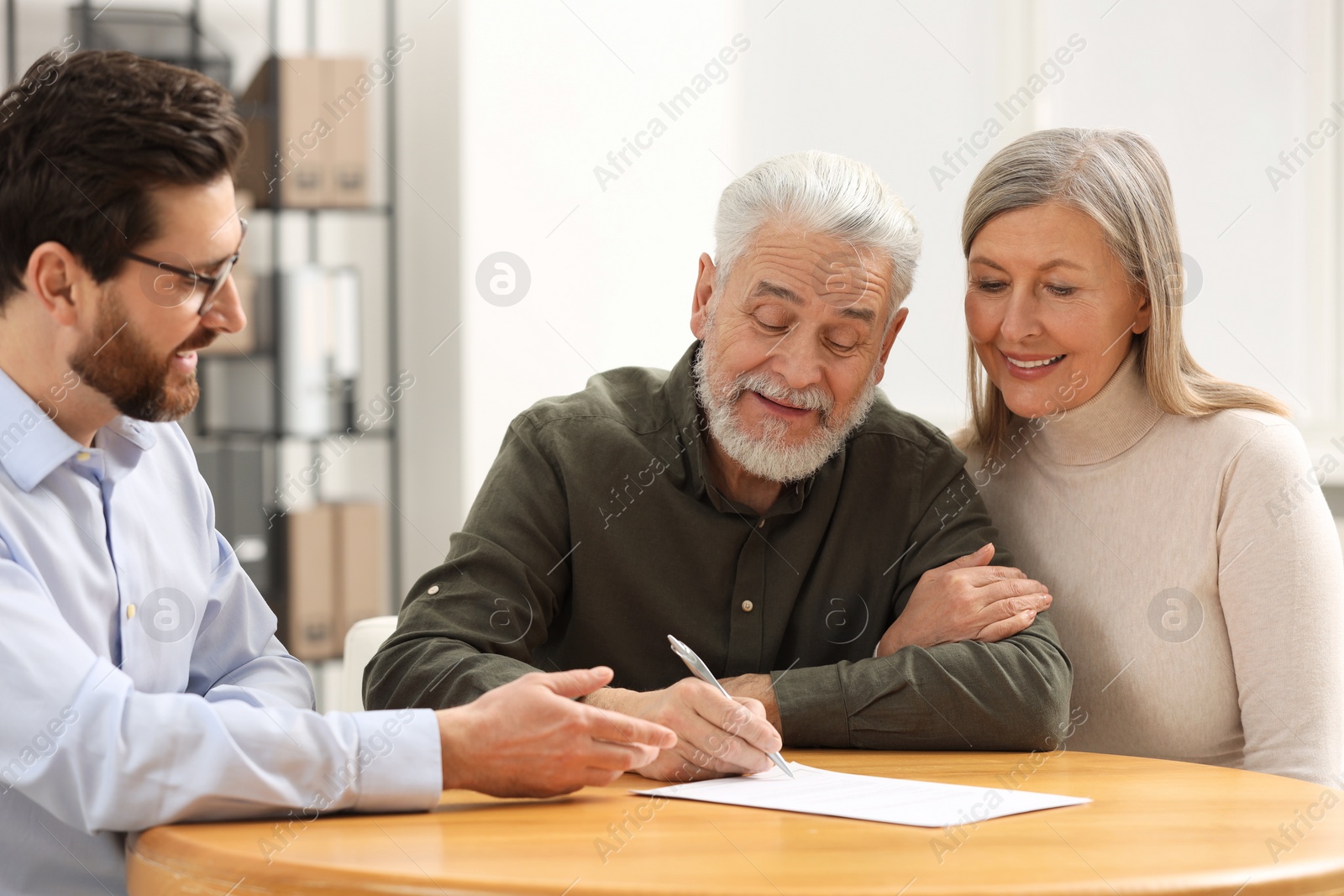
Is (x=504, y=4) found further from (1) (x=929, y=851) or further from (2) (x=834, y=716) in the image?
(1) (x=929, y=851)

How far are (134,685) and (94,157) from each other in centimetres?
55

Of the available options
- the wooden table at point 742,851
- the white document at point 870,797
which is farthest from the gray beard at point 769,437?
the wooden table at point 742,851

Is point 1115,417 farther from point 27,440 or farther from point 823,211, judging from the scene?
point 27,440

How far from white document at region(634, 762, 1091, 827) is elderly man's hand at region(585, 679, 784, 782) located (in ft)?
0.06

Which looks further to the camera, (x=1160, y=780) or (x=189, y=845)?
(x=1160, y=780)

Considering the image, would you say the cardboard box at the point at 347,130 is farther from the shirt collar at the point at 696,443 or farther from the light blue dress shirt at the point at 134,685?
the light blue dress shirt at the point at 134,685

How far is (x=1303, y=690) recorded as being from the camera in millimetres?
1723

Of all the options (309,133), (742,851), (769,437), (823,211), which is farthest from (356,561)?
(742,851)

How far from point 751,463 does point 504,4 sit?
7.73ft

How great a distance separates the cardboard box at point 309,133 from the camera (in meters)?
3.62

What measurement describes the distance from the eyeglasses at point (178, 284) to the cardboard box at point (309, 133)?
2.42 m

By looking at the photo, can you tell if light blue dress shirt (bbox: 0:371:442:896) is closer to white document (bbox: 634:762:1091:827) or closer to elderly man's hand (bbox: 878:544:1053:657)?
white document (bbox: 634:762:1091:827)

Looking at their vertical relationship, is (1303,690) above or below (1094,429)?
below

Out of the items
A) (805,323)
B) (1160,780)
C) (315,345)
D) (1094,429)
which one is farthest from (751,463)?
(315,345)
